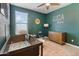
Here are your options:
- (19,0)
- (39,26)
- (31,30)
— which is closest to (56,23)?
(39,26)

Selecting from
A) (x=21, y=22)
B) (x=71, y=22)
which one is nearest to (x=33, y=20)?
(x=21, y=22)

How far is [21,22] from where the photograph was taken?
5.54 m

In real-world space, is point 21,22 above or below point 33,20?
below

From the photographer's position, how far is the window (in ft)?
17.6

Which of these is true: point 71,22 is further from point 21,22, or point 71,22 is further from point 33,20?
point 21,22

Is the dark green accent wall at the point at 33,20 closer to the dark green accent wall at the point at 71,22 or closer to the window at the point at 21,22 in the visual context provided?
the window at the point at 21,22

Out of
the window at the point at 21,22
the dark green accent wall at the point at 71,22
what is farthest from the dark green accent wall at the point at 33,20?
the dark green accent wall at the point at 71,22

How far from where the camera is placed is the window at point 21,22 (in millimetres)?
5355

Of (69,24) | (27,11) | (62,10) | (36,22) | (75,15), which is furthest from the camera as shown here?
(36,22)

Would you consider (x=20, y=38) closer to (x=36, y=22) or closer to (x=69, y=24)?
(x=69, y=24)

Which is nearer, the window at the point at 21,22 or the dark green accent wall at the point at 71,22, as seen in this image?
the dark green accent wall at the point at 71,22

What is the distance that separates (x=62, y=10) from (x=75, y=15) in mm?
1082

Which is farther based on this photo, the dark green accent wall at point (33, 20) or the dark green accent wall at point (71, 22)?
the dark green accent wall at point (33, 20)

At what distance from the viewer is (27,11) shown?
567 centimetres
